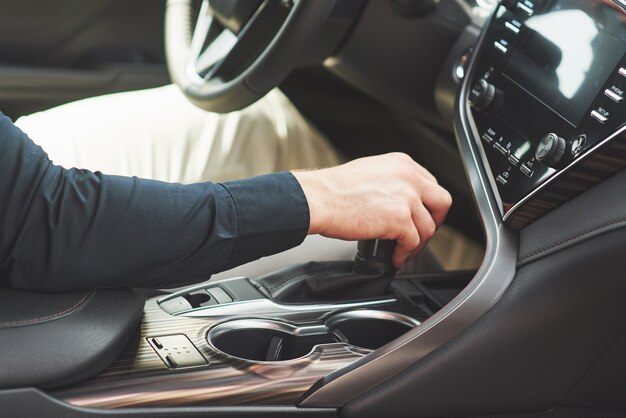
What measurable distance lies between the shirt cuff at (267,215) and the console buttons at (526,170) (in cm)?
20

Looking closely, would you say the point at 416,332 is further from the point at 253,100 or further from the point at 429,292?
the point at 253,100

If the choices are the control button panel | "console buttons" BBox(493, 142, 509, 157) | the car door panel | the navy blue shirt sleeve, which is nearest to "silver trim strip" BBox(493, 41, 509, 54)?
"console buttons" BBox(493, 142, 509, 157)

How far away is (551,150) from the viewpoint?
2.36 ft

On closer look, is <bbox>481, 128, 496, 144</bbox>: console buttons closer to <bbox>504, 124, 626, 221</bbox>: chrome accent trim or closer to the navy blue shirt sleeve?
<bbox>504, 124, 626, 221</bbox>: chrome accent trim

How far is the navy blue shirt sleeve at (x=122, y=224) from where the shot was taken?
0.65m

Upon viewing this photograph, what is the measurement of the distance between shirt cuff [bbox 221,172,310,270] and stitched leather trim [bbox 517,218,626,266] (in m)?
0.19

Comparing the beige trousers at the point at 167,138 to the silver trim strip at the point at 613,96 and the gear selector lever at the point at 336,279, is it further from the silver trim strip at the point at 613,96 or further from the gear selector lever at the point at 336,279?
the silver trim strip at the point at 613,96

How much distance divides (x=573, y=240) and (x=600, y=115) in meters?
0.10

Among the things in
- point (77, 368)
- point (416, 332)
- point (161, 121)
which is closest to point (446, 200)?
point (416, 332)

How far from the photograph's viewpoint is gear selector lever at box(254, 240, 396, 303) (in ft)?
2.77

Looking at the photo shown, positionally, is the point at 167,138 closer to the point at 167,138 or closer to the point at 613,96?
the point at 167,138

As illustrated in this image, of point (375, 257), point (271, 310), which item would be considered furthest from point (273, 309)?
point (375, 257)

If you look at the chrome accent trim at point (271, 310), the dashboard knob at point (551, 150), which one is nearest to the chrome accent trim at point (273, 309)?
the chrome accent trim at point (271, 310)

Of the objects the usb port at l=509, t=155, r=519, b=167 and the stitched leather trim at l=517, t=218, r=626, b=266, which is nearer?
the stitched leather trim at l=517, t=218, r=626, b=266
